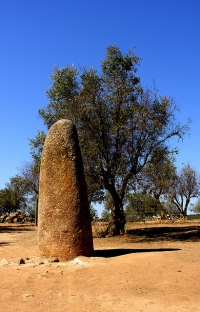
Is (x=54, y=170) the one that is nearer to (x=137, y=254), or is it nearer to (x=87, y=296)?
(x=137, y=254)

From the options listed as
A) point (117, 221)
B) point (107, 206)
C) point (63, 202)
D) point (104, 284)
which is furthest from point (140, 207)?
point (104, 284)

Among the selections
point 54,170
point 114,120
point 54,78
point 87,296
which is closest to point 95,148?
point 114,120

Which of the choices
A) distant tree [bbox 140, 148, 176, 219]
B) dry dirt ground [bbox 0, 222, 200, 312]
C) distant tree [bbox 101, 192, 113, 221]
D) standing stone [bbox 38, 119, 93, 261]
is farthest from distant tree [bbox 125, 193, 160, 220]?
dry dirt ground [bbox 0, 222, 200, 312]

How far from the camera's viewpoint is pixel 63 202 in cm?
990

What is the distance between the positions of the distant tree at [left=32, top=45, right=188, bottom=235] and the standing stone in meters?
5.37

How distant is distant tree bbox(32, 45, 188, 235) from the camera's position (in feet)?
53.4

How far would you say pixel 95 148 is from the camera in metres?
15.9

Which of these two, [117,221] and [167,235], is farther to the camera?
[167,235]

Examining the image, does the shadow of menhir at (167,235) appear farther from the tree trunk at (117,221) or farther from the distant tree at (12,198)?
the distant tree at (12,198)

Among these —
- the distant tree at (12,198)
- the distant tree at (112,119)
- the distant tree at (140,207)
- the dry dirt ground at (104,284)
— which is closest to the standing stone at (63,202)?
the dry dirt ground at (104,284)

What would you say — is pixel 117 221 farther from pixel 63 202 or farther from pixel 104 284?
pixel 104 284

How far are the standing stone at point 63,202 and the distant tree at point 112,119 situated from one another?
537cm

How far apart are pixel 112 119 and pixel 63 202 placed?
7760mm

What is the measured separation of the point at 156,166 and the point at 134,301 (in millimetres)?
11701
